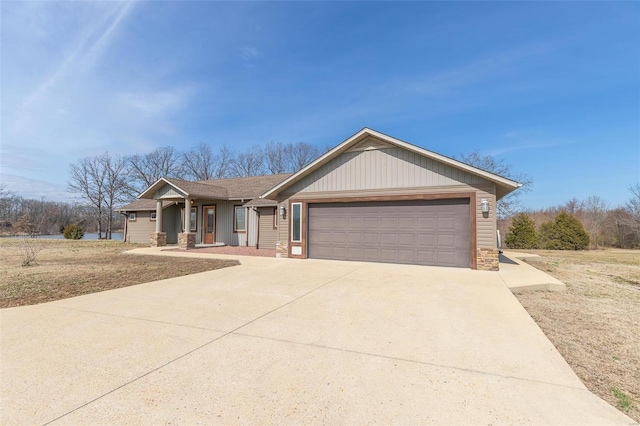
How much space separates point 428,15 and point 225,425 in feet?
42.0

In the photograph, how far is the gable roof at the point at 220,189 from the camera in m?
15.0

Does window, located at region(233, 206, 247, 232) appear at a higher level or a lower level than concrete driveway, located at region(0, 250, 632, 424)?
higher

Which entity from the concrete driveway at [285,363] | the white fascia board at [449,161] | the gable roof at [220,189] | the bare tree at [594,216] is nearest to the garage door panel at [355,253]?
the white fascia board at [449,161]

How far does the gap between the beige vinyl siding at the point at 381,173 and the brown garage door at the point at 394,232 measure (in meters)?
0.65

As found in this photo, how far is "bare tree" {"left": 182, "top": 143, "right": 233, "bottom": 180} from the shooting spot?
3709cm

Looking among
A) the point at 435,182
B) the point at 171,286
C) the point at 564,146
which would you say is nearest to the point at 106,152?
the point at 171,286

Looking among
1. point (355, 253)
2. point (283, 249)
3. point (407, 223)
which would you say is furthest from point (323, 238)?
point (407, 223)

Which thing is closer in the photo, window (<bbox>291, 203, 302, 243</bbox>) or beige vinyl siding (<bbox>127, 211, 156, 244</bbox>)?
window (<bbox>291, 203, 302, 243</bbox>)

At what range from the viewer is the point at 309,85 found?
15789 mm

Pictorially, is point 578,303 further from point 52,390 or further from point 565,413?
point 52,390

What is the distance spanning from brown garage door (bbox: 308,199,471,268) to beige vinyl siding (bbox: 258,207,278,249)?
474 cm

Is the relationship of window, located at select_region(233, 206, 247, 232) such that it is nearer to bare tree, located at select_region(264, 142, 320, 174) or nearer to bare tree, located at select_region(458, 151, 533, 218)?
bare tree, located at select_region(458, 151, 533, 218)

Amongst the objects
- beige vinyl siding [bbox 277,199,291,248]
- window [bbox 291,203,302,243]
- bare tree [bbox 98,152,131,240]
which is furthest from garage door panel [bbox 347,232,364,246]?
bare tree [bbox 98,152,131,240]

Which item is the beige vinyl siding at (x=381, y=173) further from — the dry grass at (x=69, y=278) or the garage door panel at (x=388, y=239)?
the dry grass at (x=69, y=278)
